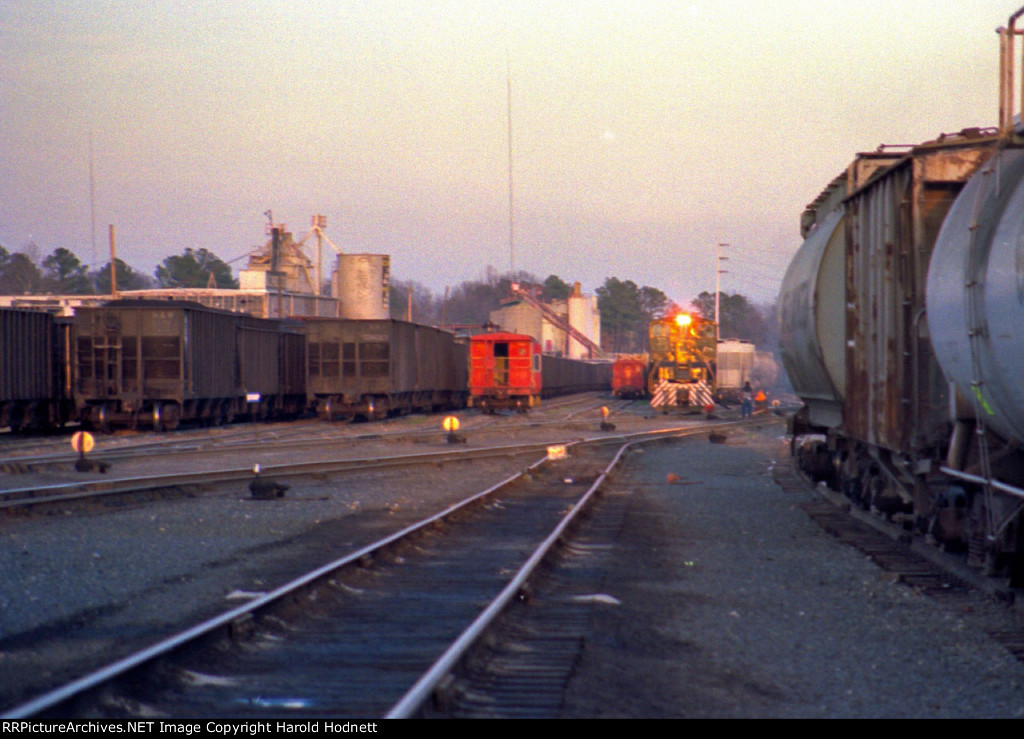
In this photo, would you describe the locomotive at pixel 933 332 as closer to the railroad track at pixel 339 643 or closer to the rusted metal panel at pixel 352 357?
the railroad track at pixel 339 643

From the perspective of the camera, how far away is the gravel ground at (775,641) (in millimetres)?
5090

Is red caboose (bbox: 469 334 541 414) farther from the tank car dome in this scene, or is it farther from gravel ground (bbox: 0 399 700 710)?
the tank car dome

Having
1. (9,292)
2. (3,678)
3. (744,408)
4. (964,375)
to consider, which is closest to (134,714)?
(3,678)

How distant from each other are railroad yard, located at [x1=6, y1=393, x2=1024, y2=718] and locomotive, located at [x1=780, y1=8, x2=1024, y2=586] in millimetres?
705

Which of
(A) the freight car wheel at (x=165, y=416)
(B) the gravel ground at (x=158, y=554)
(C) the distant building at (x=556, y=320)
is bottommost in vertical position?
(B) the gravel ground at (x=158, y=554)

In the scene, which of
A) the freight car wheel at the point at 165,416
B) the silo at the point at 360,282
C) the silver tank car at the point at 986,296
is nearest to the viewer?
the silver tank car at the point at 986,296

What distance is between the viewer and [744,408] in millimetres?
38750

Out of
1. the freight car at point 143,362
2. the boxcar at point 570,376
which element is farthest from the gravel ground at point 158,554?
the boxcar at point 570,376

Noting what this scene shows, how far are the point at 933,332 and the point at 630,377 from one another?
47553 millimetres

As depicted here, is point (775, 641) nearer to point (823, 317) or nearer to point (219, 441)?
point (823, 317)

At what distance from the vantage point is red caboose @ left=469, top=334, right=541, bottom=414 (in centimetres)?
3969

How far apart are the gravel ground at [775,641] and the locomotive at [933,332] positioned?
837 millimetres

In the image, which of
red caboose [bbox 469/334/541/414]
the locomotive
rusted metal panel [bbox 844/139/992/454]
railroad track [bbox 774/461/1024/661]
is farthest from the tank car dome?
red caboose [bbox 469/334/541/414]

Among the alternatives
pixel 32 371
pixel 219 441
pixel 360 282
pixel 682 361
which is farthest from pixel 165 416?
pixel 360 282
